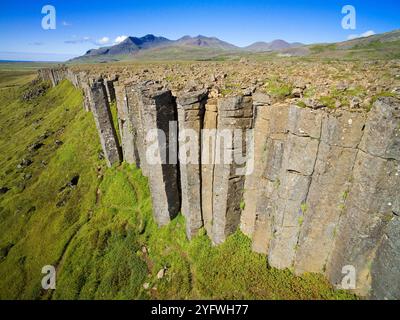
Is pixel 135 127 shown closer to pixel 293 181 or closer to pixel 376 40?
pixel 293 181

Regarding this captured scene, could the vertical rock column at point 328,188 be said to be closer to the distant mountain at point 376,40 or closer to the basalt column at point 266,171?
the basalt column at point 266,171

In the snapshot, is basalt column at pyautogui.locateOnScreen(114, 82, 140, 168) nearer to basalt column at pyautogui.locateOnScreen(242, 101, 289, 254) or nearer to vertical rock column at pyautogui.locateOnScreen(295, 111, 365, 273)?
basalt column at pyautogui.locateOnScreen(242, 101, 289, 254)

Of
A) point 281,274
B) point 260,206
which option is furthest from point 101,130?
point 281,274

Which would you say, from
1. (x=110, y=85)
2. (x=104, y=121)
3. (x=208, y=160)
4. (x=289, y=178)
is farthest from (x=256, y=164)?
(x=110, y=85)

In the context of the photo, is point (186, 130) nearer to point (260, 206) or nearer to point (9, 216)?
point (260, 206)

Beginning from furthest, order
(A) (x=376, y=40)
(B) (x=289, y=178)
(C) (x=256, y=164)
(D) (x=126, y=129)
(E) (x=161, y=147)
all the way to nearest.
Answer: (A) (x=376, y=40)
(D) (x=126, y=129)
(E) (x=161, y=147)
(C) (x=256, y=164)
(B) (x=289, y=178)

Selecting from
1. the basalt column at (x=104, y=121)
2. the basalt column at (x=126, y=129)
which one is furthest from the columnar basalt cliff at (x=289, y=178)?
the basalt column at (x=104, y=121)
